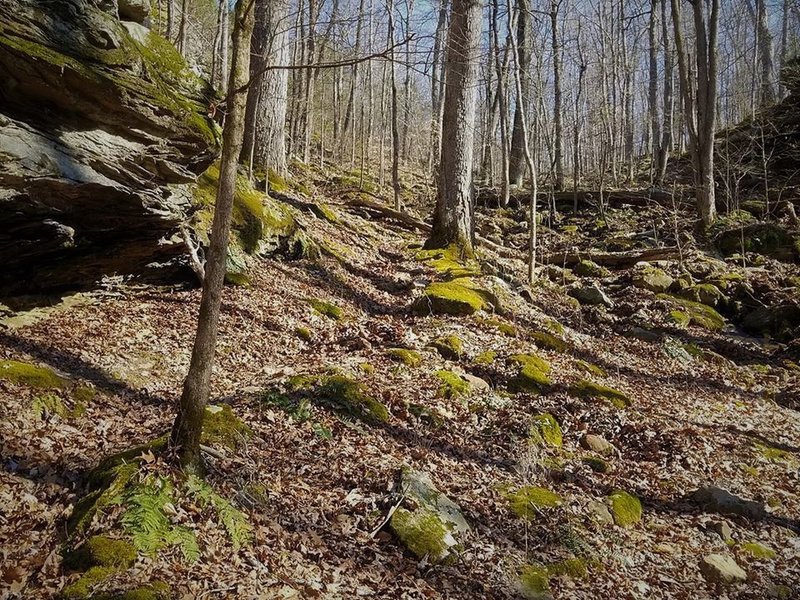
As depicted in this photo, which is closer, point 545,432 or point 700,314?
point 545,432

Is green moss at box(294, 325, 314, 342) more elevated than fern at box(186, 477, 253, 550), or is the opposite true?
green moss at box(294, 325, 314, 342)

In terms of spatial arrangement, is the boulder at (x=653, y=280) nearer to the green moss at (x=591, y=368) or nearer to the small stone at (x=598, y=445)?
the green moss at (x=591, y=368)

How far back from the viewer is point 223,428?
177 inches

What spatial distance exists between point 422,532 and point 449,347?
12.0 feet

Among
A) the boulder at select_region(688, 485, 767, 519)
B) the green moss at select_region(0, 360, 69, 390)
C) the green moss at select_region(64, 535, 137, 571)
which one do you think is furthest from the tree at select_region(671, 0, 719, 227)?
the green moss at select_region(64, 535, 137, 571)

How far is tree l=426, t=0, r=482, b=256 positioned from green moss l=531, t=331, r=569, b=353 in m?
3.08

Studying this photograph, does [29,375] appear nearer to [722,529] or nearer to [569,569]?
[569,569]

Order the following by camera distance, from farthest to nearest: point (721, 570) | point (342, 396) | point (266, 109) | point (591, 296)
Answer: point (591, 296) < point (266, 109) < point (342, 396) < point (721, 570)

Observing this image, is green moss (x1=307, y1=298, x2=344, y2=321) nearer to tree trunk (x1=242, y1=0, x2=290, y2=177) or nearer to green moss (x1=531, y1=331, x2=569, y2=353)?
green moss (x1=531, y1=331, x2=569, y2=353)

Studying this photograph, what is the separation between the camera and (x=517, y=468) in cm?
534

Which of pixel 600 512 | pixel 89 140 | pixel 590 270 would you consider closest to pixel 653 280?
pixel 590 270

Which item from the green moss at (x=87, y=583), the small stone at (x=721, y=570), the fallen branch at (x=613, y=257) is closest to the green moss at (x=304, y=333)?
the green moss at (x=87, y=583)

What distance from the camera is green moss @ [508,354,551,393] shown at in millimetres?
6855

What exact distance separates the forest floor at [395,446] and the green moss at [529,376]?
15cm
